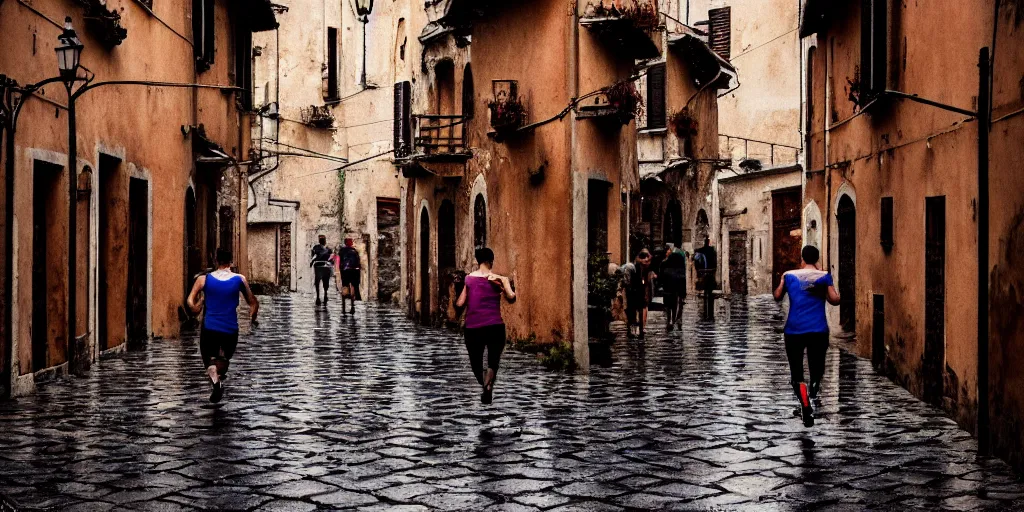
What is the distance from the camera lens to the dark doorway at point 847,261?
1862cm

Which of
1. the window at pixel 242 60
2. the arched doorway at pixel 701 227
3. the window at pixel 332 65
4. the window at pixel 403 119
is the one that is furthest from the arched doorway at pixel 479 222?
the window at pixel 332 65

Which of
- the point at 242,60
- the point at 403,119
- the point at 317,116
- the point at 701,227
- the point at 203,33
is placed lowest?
the point at 701,227

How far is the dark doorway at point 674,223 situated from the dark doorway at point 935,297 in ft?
71.5

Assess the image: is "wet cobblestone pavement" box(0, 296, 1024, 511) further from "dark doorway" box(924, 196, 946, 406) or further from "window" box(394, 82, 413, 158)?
"window" box(394, 82, 413, 158)

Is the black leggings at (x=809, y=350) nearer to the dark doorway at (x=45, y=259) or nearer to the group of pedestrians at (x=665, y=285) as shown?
the dark doorway at (x=45, y=259)

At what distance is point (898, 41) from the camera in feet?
44.7

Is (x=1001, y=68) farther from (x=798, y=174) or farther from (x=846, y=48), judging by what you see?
(x=798, y=174)

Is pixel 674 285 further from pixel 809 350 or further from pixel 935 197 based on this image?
pixel 809 350

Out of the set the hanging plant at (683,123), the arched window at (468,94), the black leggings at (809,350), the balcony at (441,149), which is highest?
the hanging plant at (683,123)

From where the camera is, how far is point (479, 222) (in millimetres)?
21156

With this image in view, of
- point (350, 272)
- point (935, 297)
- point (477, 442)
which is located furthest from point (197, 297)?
point (350, 272)

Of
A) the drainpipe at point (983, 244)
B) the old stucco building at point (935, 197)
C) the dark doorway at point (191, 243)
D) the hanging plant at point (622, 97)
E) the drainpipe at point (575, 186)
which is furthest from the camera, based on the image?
the dark doorway at point (191, 243)

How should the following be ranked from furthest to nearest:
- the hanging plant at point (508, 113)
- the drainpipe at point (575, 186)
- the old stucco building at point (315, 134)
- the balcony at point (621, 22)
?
the old stucco building at point (315, 134) → the hanging plant at point (508, 113) → the balcony at point (621, 22) → the drainpipe at point (575, 186)

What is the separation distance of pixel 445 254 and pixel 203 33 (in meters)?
6.30
